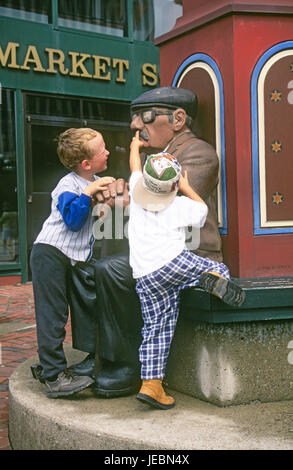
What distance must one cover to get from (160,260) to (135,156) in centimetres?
65

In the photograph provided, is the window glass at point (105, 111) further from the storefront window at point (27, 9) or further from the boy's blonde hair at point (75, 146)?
the boy's blonde hair at point (75, 146)

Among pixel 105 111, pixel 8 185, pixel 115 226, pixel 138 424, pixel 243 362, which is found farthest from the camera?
pixel 105 111

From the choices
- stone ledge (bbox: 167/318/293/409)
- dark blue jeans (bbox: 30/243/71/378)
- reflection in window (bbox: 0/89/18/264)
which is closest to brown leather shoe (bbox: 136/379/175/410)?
stone ledge (bbox: 167/318/293/409)

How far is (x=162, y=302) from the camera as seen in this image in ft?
8.66

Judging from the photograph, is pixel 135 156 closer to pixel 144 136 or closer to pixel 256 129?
pixel 144 136

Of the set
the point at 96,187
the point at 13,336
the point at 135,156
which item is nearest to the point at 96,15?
the point at 13,336

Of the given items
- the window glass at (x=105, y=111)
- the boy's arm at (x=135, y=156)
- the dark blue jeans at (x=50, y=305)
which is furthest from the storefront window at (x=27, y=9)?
the dark blue jeans at (x=50, y=305)

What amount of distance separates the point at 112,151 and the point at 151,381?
7.29 meters

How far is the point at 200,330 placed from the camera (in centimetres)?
274

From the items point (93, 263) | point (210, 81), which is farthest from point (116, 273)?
point (210, 81)

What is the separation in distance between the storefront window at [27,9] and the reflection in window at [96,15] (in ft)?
0.90

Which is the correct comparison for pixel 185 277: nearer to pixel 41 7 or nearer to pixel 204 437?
pixel 204 437

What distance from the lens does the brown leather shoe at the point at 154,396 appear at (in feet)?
8.29

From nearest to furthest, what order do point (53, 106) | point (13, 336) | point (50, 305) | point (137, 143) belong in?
point (50, 305) < point (137, 143) < point (13, 336) < point (53, 106)
